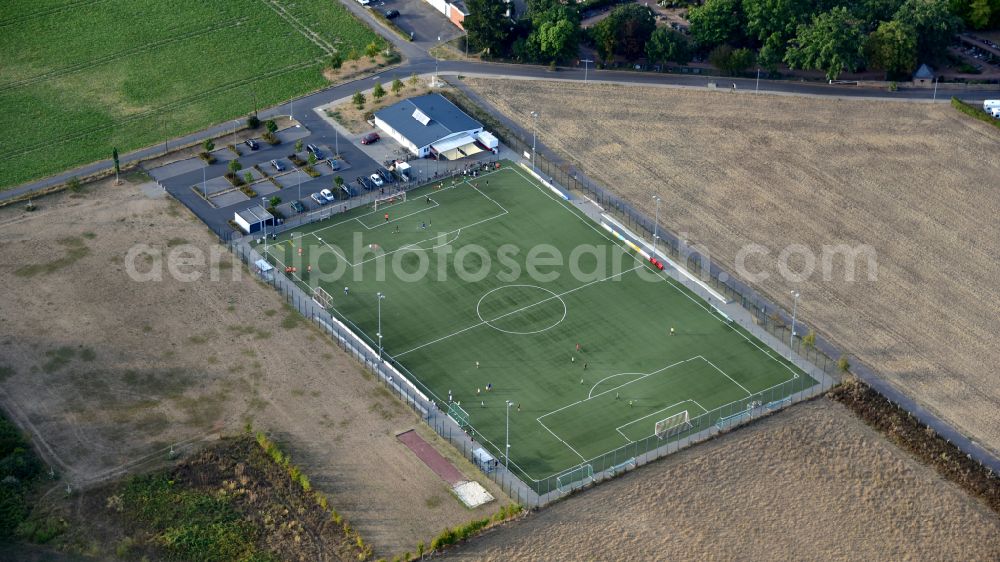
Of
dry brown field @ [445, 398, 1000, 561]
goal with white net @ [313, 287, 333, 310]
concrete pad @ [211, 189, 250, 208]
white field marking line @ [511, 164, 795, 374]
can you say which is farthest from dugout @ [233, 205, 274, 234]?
dry brown field @ [445, 398, 1000, 561]

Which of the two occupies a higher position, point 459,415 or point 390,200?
point 390,200

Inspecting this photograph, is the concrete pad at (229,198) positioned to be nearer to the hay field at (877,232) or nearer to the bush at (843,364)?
the hay field at (877,232)

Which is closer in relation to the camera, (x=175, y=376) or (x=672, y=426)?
(x=672, y=426)

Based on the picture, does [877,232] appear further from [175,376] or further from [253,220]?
[175,376]

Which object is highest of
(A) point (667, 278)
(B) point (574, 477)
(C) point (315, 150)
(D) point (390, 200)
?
(C) point (315, 150)

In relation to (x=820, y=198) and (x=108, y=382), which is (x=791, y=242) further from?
(x=108, y=382)

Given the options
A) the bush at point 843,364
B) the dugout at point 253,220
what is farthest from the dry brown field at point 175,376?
the bush at point 843,364

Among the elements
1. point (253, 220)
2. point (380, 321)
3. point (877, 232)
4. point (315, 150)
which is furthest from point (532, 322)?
point (315, 150)
